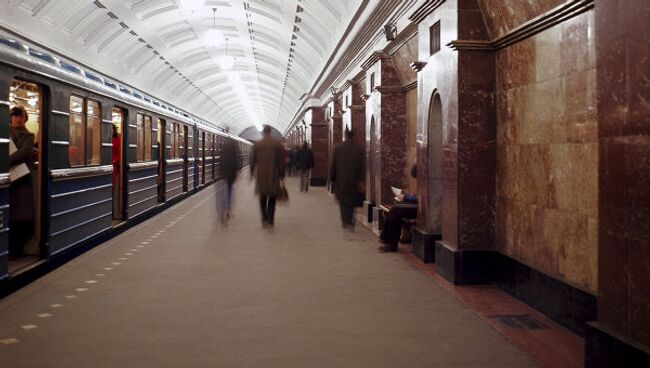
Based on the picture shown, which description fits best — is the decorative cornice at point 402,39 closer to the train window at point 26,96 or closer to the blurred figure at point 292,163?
the train window at point 26,96

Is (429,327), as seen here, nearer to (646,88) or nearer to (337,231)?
(646,88)

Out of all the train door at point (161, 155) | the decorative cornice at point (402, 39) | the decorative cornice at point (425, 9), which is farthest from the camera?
the train door at point (161, 155)

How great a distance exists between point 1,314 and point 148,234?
494 centimetres

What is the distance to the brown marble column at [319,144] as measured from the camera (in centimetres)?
2336

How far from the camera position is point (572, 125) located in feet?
15.2

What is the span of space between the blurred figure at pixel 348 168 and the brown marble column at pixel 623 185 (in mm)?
6330

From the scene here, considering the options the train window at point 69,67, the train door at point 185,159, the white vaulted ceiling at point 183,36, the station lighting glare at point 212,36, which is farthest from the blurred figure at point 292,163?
the train window at point 69,67

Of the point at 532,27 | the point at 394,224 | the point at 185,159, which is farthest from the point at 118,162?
Result: the point at 532,27

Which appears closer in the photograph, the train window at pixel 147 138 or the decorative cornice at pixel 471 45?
the decorative cornice at pixel 471 45

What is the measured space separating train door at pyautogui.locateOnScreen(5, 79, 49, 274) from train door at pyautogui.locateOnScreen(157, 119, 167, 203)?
6.82m

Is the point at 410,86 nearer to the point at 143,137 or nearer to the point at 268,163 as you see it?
the point at 268,163

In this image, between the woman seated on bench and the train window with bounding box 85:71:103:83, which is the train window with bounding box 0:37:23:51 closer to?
the train window with bounding box 85:71:103:83

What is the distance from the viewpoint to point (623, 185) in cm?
307

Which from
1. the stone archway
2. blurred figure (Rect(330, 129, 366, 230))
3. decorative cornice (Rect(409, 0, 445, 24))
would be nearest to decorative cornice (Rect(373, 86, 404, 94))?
blurred figure (Rect(330, 129, 366, 230))
